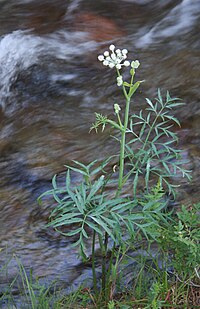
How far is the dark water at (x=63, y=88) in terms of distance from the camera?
114 inches

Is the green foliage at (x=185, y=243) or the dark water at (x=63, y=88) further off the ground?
the green foliage at (x=185, y=243)

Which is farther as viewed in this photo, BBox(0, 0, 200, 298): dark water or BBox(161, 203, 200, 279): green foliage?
BBox(0, 0, 200, 298): dark water

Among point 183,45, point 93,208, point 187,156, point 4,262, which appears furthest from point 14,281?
point 183,45

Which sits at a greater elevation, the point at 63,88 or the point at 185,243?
the point at 185,243

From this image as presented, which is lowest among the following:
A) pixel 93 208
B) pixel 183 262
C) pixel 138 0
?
pixel 138 0

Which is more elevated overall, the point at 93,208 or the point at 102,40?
the point at 93,208

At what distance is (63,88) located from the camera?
4.09m

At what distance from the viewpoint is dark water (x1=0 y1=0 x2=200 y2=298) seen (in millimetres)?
2891

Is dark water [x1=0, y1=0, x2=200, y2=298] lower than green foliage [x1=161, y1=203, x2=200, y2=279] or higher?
lower

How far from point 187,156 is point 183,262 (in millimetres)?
1053

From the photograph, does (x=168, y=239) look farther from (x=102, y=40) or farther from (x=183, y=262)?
(x=102, y=40)

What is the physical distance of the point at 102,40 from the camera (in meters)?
4.62

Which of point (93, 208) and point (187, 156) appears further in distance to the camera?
point (187, 156)

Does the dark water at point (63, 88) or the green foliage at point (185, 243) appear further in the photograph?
the dark water at point (63, 88)
